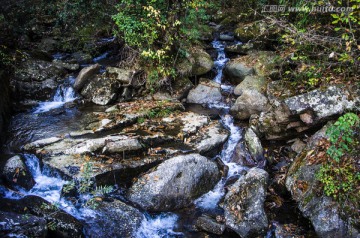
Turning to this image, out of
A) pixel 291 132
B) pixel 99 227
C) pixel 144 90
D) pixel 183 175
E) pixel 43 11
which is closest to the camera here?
pixel 99 227

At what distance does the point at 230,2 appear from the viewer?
1595 cm

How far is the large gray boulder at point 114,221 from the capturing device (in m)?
5.45

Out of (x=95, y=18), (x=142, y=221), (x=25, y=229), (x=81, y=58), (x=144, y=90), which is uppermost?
(x=95, y=18)

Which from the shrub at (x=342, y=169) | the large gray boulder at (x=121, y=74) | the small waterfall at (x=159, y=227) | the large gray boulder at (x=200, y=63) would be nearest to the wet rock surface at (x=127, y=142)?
the small waterfall at (x=159, y=227)

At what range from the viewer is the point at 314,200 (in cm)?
541

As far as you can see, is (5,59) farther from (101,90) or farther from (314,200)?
(314,200)

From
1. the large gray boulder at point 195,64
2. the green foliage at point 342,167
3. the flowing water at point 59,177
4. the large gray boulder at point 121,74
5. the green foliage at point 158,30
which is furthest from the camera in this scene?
the large gray boulder at point 195,64

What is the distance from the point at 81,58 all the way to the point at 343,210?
37.5 feet

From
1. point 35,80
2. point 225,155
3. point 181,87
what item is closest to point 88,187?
point 225,155

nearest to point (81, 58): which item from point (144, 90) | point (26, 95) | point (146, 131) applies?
point (26, 95)

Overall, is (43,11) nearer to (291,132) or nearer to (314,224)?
(291,132)

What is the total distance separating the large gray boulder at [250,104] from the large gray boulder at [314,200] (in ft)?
8.36

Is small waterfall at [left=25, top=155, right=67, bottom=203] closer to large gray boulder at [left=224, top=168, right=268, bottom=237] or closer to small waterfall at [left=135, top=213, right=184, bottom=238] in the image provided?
small waterfall at [left=135, top=213, right=184, bottom=238]

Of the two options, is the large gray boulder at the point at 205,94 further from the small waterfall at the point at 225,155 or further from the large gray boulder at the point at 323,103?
the large gray boulder at the point at 323,103
